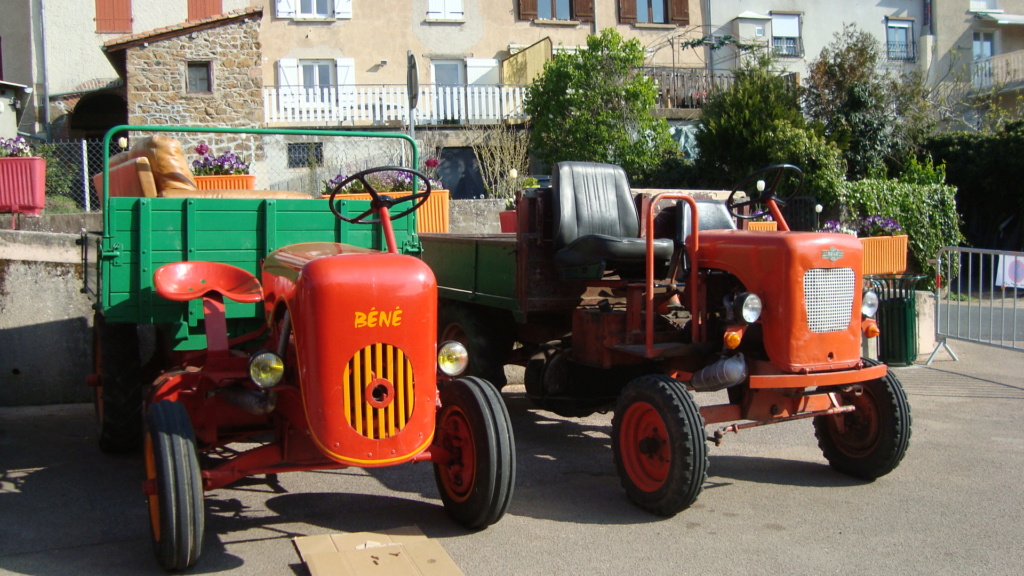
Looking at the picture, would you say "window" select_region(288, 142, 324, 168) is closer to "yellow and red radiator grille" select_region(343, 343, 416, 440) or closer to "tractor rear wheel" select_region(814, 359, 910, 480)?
"tractor rear wheel" select_region(814, 359, 910, 480)

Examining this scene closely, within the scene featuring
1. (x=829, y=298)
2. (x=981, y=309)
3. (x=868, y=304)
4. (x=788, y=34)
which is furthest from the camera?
(x=788, y=34)

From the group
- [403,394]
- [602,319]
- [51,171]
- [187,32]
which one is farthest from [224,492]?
[187,32]

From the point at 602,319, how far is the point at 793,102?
1116 centimetres

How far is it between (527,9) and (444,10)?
2088mm

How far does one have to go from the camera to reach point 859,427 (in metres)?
5.40

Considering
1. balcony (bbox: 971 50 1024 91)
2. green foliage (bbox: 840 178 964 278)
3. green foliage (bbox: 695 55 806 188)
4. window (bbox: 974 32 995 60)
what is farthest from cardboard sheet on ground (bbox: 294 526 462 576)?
window (bbox: 974 32 995 60)

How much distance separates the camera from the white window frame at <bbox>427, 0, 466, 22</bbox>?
2250cm

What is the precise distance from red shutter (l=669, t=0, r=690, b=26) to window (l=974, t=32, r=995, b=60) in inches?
389

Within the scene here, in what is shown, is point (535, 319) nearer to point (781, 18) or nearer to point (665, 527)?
point (665, 527)

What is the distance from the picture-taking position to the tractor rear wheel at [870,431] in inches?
204

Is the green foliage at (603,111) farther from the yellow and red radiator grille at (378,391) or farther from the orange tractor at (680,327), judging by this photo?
the yellow and red radiator grille at (378,391)

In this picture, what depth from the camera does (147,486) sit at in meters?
3.84

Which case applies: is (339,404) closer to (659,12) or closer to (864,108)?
(864,108)

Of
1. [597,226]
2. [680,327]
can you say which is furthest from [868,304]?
[597,226]
